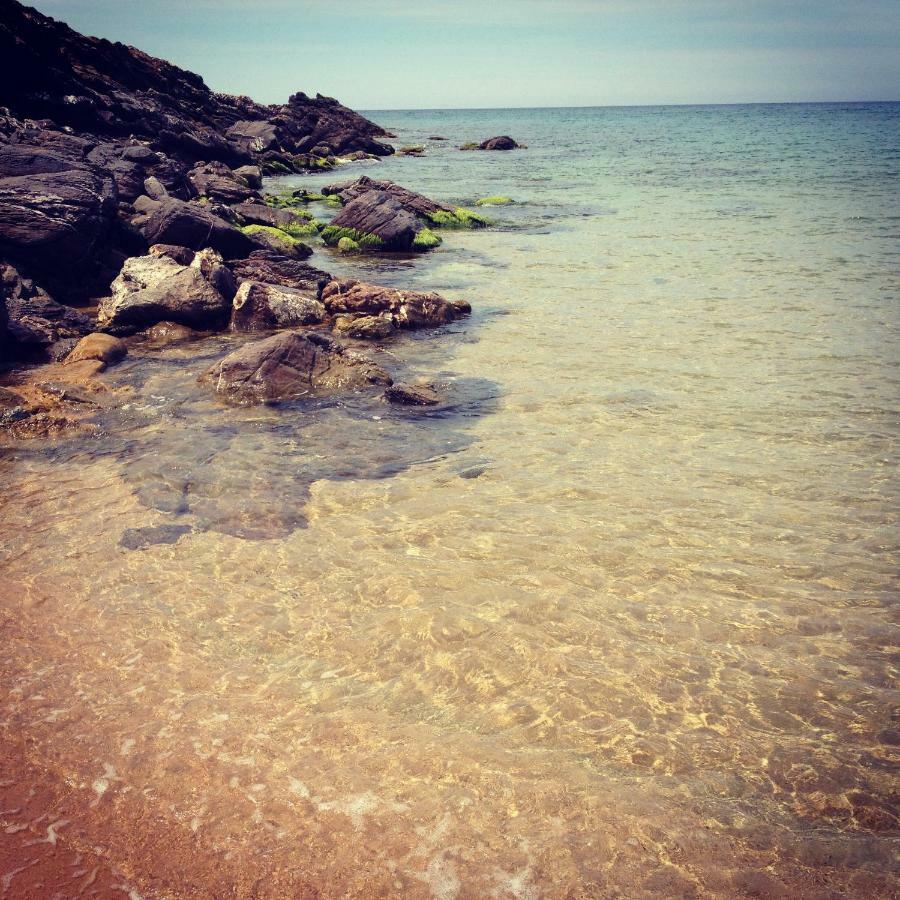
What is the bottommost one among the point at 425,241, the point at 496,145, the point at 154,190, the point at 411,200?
the point at 425,241

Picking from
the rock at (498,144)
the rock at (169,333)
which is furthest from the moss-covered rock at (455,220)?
the rock at (498,144)

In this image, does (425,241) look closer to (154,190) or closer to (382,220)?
(382,220)

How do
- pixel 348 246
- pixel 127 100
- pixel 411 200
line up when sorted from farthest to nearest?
pixel 127 100
pixel 411 200
pixel 348 246

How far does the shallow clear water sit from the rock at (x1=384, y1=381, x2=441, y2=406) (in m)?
0.30

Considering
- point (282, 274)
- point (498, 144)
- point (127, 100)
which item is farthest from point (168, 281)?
point (498, 144)

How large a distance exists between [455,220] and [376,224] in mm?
4973

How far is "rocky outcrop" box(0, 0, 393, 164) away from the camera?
1227 inches

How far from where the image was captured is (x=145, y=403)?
895cm

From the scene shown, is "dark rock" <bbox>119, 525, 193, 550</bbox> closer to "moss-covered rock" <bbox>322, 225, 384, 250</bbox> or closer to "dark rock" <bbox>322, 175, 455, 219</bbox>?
"moss-covered rock" <bbox>322, 225, 384, 250</bbox>

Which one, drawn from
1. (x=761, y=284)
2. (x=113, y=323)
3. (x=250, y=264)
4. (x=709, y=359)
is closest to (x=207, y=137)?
(x=250, y=264)

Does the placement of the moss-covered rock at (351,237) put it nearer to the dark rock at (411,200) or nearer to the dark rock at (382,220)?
the dark rock at (382,220)

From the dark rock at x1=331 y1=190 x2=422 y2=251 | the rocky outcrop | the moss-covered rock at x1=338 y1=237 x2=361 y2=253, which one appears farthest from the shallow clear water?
the rocky outcrop

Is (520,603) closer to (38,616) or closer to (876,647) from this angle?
(876,647)

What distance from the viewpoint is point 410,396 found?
887 cm
